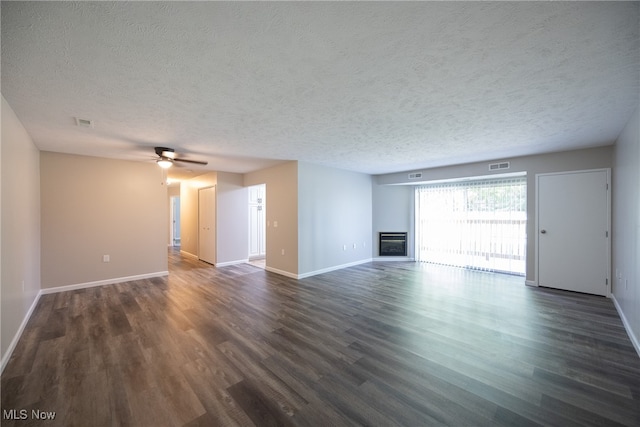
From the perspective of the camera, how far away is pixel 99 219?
479 centimetres

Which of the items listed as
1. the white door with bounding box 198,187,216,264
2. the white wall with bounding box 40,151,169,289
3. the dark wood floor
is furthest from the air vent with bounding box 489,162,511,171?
the white wall with bounding box 40,151,169,289

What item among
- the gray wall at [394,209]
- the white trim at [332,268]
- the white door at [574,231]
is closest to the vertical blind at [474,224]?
the gray wall at [394,209]

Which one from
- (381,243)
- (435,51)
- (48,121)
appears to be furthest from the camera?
(381,243)

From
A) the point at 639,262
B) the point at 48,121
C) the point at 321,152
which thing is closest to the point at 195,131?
the point at 48,121

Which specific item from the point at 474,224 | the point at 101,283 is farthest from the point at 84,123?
the point at 474,224

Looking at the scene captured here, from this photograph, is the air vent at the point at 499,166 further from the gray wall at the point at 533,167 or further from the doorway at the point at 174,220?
the doorway at the point at 174,220

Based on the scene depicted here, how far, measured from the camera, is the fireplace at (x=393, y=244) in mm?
7152

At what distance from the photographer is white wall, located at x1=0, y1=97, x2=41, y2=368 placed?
2.34 metres

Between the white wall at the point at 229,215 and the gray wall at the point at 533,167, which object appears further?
the white wall at the point at 229,215

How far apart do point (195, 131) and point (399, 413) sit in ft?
12.0

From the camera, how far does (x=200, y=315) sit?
132 inches

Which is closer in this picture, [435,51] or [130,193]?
Answer: [435,51]

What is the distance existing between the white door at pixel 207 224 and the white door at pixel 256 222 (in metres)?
1.31

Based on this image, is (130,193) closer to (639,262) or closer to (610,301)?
(639,262)
